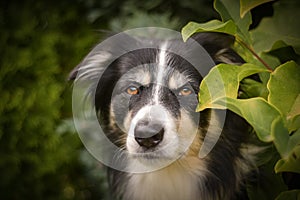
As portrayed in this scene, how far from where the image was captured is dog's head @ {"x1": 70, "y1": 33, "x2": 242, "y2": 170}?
1.81m

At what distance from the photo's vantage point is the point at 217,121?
197cm

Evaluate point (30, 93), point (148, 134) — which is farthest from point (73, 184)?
point (148, 134)

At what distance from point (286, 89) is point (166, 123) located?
0.45m

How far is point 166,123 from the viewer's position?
177cm

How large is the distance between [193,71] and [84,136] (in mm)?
750

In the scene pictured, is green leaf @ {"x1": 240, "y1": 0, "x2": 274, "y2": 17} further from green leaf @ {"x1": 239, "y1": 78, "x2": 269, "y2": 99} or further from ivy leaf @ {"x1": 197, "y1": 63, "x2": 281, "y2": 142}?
green leaf @ {"x1": 239, "y1": 78, "x2": 269, "y2": 99}

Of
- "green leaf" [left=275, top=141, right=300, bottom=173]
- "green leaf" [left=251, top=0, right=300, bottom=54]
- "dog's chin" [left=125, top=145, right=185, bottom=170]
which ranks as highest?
"green leaf" [left=251, top=0, right=300, bottom=54]

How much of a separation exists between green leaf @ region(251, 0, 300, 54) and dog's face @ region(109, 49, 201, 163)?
0.97 ft

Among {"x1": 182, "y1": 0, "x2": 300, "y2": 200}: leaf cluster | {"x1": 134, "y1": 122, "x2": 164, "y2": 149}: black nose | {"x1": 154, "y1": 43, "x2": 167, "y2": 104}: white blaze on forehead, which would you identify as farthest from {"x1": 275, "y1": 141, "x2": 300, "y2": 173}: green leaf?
{"x1": 154, "y1": 43, "x2": 167, "y2": 104}: white blaze on forehead

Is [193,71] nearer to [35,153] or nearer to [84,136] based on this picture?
[84,136]

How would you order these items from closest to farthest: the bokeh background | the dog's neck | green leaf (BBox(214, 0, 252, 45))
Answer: green leaf (BBox(214, 0, 252, 45))
the dog's neck
the bokeh background

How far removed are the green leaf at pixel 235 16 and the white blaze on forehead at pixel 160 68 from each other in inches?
13.8

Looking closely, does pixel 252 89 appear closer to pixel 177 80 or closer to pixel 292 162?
pixel 177 80

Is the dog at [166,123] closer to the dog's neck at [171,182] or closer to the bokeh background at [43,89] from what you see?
the dog's neck at [171,182]
